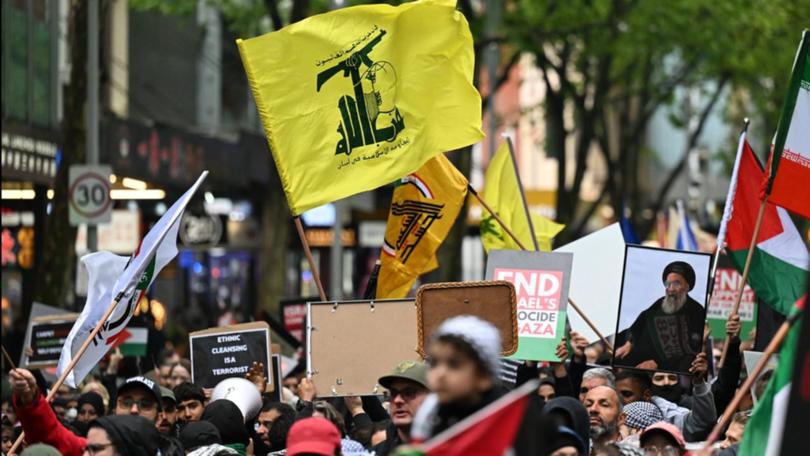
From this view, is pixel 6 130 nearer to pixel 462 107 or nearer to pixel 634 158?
pixel 462 107

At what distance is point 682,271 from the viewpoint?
11250mm

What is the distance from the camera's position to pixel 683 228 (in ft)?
67.1

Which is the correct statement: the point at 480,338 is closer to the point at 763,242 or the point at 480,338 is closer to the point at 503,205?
the point at 763,242

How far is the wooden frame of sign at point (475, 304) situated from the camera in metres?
9.70

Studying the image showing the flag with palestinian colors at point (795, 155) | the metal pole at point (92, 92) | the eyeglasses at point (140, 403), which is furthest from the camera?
the metal pole at point (92, 92)

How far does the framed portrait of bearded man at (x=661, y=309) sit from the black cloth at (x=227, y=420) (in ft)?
8.05

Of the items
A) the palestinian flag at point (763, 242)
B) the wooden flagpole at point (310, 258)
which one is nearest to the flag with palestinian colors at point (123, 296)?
the wooden flagpole at point (310, 258)

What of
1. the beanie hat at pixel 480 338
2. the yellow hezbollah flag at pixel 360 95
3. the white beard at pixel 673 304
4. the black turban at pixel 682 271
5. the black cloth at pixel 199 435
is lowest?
the black cloth at pixel 199 435

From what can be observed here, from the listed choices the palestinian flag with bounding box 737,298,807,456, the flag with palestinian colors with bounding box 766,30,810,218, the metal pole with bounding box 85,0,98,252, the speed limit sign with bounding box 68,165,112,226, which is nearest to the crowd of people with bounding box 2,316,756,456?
the palestinian flag with bounding box 737,298,807,456

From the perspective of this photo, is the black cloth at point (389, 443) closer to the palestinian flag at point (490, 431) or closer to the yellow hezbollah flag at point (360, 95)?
the palestinian flag at point (490, 431)

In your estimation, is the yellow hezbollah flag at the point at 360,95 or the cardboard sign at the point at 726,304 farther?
the cardboard sign at the point at 726,304

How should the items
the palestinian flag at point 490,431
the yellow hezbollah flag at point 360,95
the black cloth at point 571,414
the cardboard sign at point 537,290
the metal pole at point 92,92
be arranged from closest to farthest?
the palestinian flag at point 490,431
the black cloth at point 571,414
the yellow hezbollah flag at point 360,95
the cardboard sign at point 537,290
the metal pole at point 92,92

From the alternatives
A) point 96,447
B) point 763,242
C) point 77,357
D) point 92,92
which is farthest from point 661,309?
point 92,92

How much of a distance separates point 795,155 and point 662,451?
3192 millimetres
